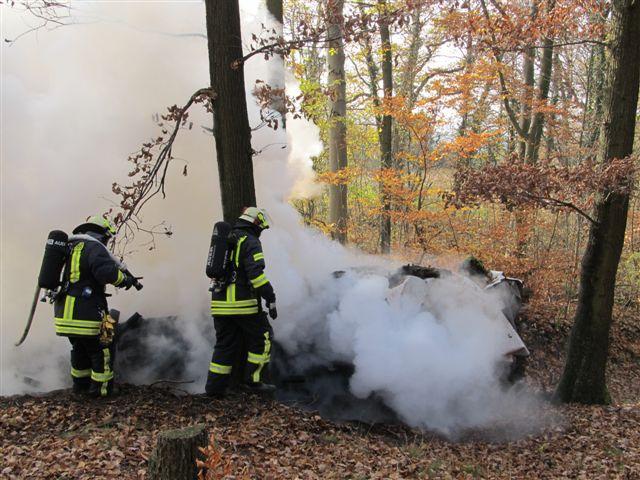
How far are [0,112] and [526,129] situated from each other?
12975mm

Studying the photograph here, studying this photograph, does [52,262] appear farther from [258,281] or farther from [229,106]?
[229,106]

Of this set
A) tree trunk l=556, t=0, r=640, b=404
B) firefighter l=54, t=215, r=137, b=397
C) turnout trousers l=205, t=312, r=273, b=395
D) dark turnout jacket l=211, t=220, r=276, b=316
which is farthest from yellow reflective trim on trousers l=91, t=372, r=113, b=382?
tree trunk l=556, t=0, r=640, b=404

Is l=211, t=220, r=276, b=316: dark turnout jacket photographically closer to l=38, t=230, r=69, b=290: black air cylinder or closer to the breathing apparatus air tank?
the breathing apparatus air tank

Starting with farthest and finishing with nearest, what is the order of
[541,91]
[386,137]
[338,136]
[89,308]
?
[386,137], [541,91], [338,136], [89,308]

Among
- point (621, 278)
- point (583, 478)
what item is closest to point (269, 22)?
A: point (583, 478)

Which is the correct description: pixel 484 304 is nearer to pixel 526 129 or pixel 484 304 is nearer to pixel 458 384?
pixel 458 384

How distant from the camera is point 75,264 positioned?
232 inches

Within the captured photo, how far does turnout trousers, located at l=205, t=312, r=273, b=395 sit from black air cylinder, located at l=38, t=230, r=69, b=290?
1864 mm

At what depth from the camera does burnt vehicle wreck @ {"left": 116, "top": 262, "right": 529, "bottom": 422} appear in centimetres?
655

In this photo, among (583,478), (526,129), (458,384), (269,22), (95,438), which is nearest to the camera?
(95,438)

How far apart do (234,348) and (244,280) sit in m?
0.86

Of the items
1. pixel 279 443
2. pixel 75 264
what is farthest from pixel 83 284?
pixel 279 443

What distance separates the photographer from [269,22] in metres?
9.41

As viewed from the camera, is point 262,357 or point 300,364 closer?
point 262,357
